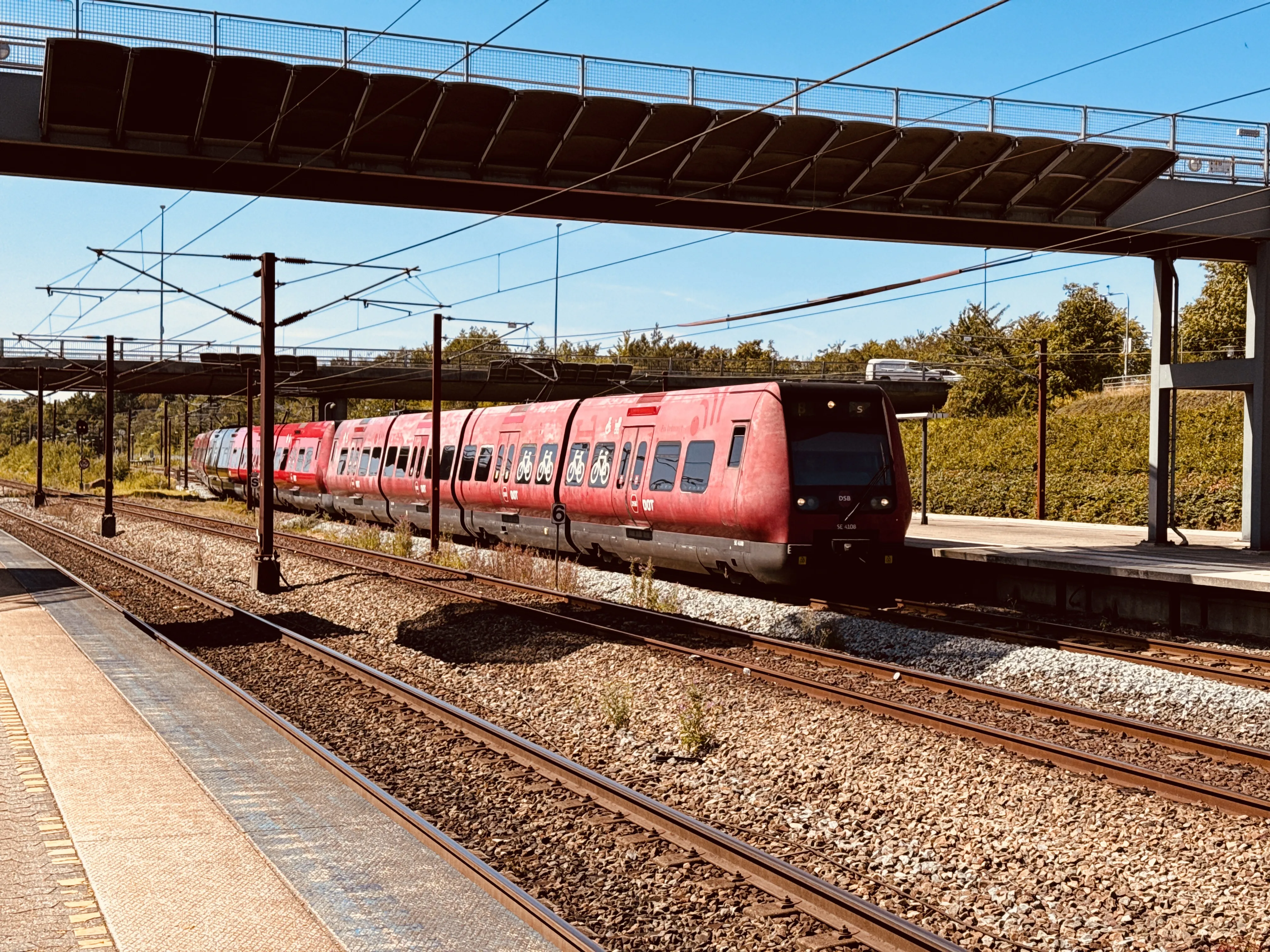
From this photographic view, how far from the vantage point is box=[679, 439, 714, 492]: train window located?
17.8m

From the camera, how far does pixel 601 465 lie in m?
21.1

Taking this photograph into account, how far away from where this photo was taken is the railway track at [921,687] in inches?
334

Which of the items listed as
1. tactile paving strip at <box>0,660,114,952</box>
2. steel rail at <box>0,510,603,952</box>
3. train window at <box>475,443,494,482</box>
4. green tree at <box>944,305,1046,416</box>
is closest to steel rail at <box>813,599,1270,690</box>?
steel rail at <box>0,510,603,952</box>

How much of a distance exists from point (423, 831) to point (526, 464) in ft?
56.8

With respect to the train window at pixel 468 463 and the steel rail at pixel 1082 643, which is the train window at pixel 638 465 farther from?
the train window at pixel 468 463

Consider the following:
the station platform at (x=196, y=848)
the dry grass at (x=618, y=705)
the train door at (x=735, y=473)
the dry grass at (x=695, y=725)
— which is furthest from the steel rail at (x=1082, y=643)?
the station platform at (x=196, y=848)

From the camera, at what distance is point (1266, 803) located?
25.4 feet

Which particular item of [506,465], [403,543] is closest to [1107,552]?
[506,465]

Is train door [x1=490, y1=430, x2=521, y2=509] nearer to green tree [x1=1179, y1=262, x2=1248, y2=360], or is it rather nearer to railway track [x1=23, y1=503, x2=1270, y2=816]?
railway track [x1=23, y1=503, x2=1270, y2=816]

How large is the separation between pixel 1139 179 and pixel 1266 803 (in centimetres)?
1630

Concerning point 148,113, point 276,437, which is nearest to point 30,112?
point 148,113

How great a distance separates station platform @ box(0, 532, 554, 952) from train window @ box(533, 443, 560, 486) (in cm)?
1230

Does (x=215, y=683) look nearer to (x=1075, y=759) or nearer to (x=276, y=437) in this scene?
(x=1075, y=759)

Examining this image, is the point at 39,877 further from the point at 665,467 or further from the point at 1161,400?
the point at 1161,400
